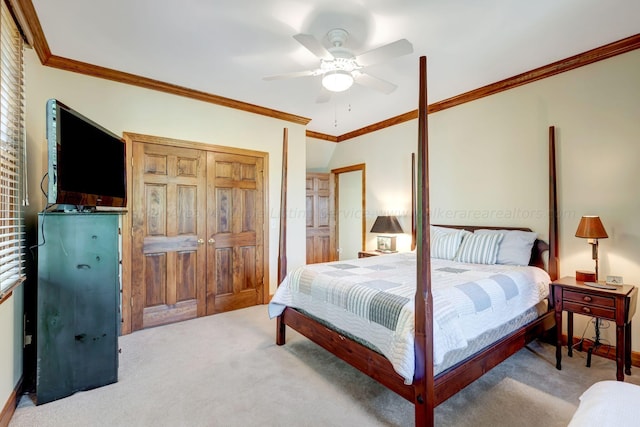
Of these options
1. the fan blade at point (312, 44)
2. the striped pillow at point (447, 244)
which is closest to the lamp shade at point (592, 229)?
the striped pillow at point (447, 244)

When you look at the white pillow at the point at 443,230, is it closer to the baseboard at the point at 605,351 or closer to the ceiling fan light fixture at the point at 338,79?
the baseboard at the point at 605,351

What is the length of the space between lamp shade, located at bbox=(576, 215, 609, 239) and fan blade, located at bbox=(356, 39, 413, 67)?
2.02 m

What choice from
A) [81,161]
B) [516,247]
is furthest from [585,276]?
[81,161]

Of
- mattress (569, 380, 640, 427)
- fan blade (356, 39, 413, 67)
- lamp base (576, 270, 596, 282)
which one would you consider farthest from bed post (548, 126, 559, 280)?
mattress (569, 380, 640, 427)

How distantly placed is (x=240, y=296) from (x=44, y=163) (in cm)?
237

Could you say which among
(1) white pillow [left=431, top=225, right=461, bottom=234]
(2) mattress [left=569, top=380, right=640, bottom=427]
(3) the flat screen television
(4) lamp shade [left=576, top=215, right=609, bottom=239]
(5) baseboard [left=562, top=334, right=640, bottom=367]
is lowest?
(5) baseboard [left=562, top=334, right=640, bottom=367]

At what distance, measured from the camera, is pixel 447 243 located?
3.30 meters

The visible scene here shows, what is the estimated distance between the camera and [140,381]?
2.15 metres

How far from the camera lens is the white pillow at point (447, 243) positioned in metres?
3.24

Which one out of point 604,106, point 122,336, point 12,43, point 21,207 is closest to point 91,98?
point 12,43

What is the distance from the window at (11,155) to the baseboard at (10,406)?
683 mm

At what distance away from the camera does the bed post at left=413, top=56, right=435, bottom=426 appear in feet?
4.95

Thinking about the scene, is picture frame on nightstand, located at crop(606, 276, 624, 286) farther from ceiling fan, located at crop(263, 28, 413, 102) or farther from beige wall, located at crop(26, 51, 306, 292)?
beige wall, located at crop(26, 51, 306, 292)

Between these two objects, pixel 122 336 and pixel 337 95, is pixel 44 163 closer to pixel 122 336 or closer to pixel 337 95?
pixel 122 336
